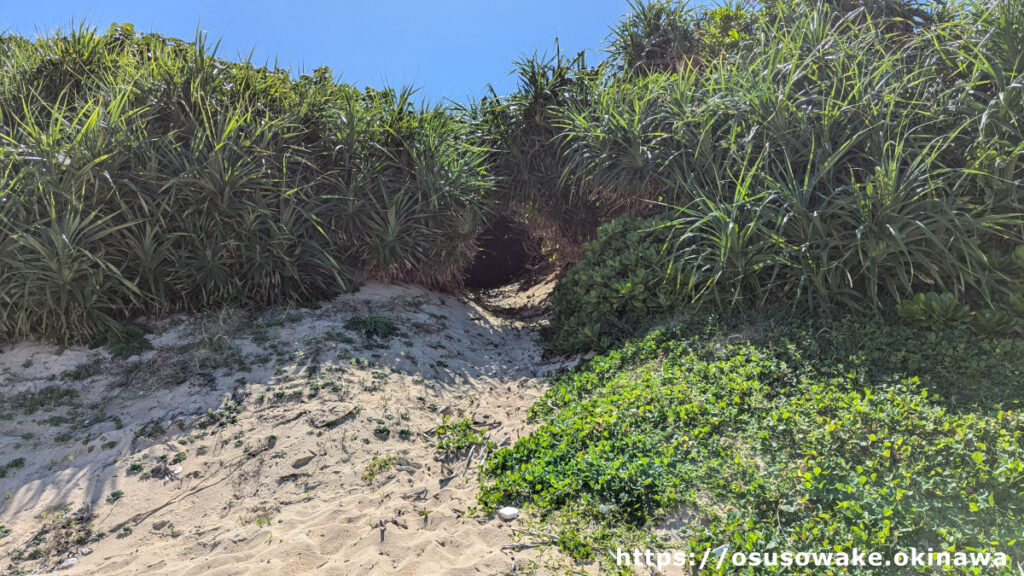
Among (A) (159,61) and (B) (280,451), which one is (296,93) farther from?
(B) (280,451)

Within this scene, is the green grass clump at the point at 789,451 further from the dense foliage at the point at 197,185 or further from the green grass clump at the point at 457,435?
the dense foliage at the point at 197,185

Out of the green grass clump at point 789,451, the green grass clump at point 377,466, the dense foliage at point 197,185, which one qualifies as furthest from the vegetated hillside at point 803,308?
the dense foliage at point 197,185

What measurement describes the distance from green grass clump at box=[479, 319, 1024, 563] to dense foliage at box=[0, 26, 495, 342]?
3.29m

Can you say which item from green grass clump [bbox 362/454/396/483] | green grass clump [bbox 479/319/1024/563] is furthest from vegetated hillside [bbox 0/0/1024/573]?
green grass clump [bbox 362/454/396/483]

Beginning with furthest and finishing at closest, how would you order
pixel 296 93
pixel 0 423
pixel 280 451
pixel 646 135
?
pixel 296 93
pixel 646 135
pixel 0 423
pixel 280 451

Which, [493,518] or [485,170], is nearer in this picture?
[493,518]

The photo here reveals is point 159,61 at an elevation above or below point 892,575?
above

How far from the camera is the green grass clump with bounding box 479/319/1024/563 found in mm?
2625

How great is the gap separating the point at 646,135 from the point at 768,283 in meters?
2.16

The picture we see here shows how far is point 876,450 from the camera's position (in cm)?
307

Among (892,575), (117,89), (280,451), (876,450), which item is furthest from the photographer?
(117,89)

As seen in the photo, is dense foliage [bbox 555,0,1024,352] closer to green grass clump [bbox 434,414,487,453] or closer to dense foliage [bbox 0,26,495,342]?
green grass clump [bbox 434,414,487,453]

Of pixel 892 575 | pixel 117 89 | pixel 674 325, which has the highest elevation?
pixel 117 89

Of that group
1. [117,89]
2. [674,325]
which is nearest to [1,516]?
[117,89]
